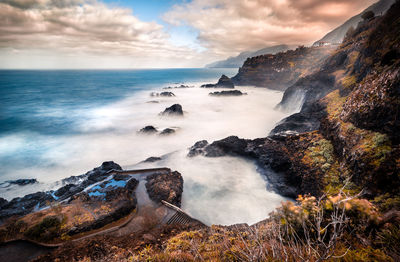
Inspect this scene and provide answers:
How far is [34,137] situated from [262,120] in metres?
47.7

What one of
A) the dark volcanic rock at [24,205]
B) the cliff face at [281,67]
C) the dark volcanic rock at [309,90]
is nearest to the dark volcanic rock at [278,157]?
the dark volcanic rock at [309,90]

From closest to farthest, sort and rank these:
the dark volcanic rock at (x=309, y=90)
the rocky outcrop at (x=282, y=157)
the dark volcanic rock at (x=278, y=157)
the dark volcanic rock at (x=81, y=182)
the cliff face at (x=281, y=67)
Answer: the rocky outcrop at (x=282, y=157)
the dark volcanic rock at (x=278, y=157)
the dark volcanic rock at (x=81, y=182)
the dark volcanic rock at (x=309, y=90)
the cliff face at (x=281, y=67)

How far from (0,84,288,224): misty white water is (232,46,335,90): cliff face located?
44106mm

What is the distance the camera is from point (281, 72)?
276 feet

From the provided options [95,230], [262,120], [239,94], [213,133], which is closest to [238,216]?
[95,230]

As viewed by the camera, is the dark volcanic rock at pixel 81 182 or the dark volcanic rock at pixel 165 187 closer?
the dark volcanic rock at pixel 165 187

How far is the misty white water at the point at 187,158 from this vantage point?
48.5ft

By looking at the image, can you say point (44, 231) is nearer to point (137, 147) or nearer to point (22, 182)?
point (22, 182)

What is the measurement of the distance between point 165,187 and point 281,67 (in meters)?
90.1

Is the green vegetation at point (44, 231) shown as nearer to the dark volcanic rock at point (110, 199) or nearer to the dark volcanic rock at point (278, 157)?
the dark volcanic rock at point (110, 199)

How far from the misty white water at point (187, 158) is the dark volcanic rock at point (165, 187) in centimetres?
138

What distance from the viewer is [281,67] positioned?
84625 mm

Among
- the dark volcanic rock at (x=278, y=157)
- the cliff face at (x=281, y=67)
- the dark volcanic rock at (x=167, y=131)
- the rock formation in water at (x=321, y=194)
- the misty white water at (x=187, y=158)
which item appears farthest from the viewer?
the cliff face at (x=281, y=67)

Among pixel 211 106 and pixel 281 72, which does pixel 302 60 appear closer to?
pixel 281 72
